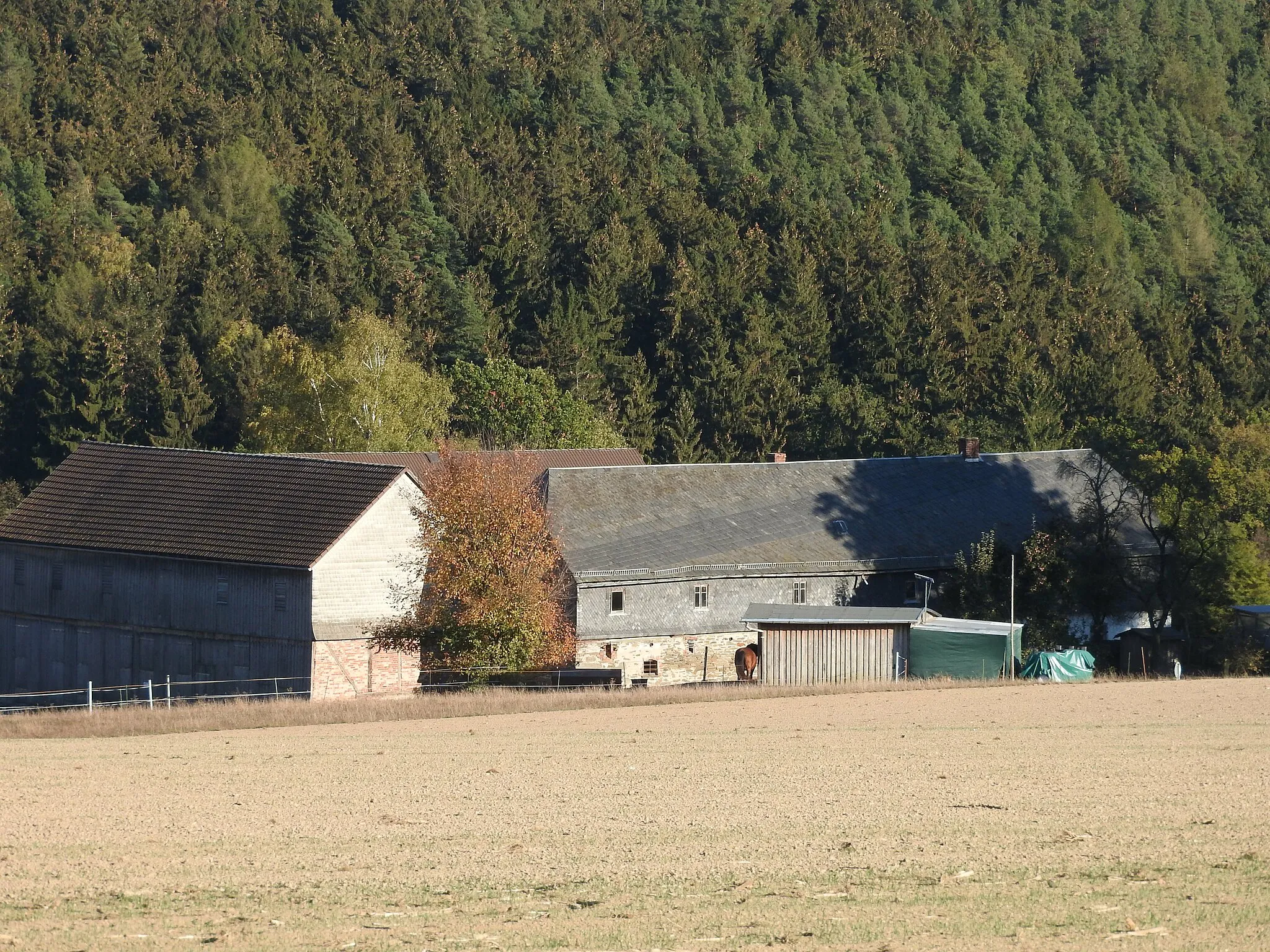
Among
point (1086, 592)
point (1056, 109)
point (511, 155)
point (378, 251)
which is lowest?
point (1086, 592)

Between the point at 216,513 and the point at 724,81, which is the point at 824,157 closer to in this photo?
the point at 724,81

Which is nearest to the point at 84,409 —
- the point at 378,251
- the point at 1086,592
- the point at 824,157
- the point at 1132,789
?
the point at 378,251

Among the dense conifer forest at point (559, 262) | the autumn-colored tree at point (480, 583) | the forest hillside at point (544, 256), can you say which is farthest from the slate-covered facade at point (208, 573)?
the forest hillside at point (544, 256)

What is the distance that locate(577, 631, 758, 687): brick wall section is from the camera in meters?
55.3

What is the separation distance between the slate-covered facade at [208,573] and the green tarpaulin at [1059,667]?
623 inches

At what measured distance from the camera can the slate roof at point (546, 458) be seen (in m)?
66.2

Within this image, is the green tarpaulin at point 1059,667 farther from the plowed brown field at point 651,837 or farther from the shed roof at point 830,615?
the plowed brown field at point 651,837

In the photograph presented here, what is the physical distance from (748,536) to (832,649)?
880 centimetres

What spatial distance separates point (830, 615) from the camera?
177 ft

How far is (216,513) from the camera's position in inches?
2132

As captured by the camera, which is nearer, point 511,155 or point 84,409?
point 84,409

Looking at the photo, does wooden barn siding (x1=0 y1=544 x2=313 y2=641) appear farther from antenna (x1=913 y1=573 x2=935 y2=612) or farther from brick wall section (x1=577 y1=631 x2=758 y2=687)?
antenna (x1=913 y1=573 x2=935 y2=612)

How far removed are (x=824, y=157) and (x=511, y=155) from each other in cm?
4212

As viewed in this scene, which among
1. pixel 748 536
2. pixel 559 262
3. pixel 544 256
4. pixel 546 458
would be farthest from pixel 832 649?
pixel 559 262
